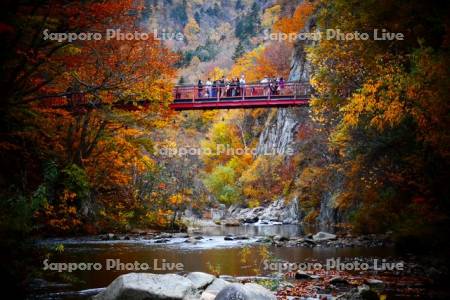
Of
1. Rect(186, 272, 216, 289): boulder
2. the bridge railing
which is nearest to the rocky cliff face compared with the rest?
the bridge railing

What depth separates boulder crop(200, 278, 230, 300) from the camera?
760 centimetres

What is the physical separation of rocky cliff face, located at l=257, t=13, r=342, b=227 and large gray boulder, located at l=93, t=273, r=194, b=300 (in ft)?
57.6

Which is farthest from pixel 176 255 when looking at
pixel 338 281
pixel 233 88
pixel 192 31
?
pixel 192 31

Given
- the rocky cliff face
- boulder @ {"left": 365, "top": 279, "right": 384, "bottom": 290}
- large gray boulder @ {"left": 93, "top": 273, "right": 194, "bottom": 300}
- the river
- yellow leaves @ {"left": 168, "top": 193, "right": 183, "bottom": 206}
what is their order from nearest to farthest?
large gray boulder @ {"left": 93, "top": 273, "right": 194, "bottom": 300} → boulder @ {"left": 365, "top": 279, "right": 384, "bottom": 290} → the river → yellow leaves @ {"left": 168, "top": 193, "right": 183, "bottom": 206} → the rocky cliff face

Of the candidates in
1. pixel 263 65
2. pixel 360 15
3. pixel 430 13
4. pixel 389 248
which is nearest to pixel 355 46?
pixel 360 15

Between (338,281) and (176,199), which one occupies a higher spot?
(176,199)

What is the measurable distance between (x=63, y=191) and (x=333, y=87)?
38.5 ft

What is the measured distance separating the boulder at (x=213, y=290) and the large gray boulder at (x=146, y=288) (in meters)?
0.24

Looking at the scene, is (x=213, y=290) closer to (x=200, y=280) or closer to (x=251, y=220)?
(x=200, y=280)

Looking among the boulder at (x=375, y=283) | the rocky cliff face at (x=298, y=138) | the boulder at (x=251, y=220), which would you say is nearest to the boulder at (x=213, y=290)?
the boulder at (x=375, y=283)

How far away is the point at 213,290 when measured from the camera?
8102 mm

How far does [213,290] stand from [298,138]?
25906 mm

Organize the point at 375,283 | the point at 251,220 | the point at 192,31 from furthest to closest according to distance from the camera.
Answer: the point at 192,31
the point at 251,220
the point at 375,283

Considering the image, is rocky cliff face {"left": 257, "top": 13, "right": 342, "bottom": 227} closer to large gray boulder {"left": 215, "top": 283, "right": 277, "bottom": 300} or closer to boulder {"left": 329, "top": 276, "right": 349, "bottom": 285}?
boulder {"left": 329, "top": 276, "right": 349, "bottom": 285}
